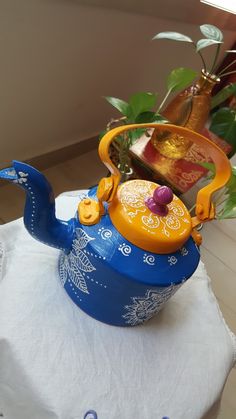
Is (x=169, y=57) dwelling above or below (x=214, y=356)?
above

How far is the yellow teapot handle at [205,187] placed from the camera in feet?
1.46

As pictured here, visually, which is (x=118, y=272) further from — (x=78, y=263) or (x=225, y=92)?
(x=225, y=92)

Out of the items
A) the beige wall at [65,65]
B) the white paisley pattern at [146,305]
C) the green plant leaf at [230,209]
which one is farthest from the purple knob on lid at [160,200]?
the beige wall at [65,65]

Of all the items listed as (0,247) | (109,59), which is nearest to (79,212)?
(0,247)

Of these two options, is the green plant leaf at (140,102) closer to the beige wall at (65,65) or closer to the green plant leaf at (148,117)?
the green plant leaf at (148,117)

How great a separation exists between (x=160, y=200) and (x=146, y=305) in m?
0.16

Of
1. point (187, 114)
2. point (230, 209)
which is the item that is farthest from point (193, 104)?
point (230, 209)

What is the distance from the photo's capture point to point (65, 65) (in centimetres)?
107

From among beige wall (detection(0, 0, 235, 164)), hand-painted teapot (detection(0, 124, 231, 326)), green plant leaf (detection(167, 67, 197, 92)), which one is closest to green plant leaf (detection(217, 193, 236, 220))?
hand-painted teapot (detection(0, 124, 231, 326))

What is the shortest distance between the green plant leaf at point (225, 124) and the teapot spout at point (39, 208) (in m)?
0.70

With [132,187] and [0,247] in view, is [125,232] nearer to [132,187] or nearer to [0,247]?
[132,187]

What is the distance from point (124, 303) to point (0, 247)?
9.3 inches

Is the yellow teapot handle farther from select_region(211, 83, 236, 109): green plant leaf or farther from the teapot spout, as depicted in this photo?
select_region(211, 83, 236, 109): green plant leaf

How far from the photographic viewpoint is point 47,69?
3.34 ft
